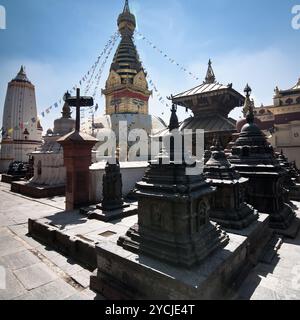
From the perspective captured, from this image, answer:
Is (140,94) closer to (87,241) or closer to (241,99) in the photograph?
(241,99)

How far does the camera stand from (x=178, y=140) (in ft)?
14.3

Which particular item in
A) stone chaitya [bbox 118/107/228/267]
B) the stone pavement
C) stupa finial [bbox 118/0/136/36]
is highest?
stupa finial [bbox 118/0/136/36]

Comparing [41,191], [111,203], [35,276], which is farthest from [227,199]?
[41,191]

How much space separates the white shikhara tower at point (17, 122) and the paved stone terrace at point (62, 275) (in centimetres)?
2940

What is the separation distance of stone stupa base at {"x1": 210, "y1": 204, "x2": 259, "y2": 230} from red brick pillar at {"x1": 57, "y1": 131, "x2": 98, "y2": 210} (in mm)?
5464

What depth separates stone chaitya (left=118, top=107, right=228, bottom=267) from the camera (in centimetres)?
373

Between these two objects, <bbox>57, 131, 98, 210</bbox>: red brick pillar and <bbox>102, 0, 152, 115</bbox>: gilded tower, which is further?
<bbox>102, 0, 152, 115</bbox>: gilded tower

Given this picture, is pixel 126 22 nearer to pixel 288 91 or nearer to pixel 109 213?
pixel 288 91

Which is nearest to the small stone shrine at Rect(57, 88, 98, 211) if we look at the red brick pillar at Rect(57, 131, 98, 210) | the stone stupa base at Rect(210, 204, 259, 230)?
the red brick pillar at Rect(57, 131, 98, 210)

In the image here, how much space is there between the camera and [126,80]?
3447cm

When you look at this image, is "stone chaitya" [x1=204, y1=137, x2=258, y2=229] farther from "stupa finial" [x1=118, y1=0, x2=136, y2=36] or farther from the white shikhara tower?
"stupa finial" [x1=118, y1=0, x2=136, y2=36]

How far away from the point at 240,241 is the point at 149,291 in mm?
2291

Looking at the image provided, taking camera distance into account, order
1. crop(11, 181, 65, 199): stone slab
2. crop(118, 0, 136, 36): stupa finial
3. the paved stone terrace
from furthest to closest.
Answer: crop(118, 0, 136, 36): stupa finial < crop(11, 181, 65, 199): stone slab < the paved stone terrace
